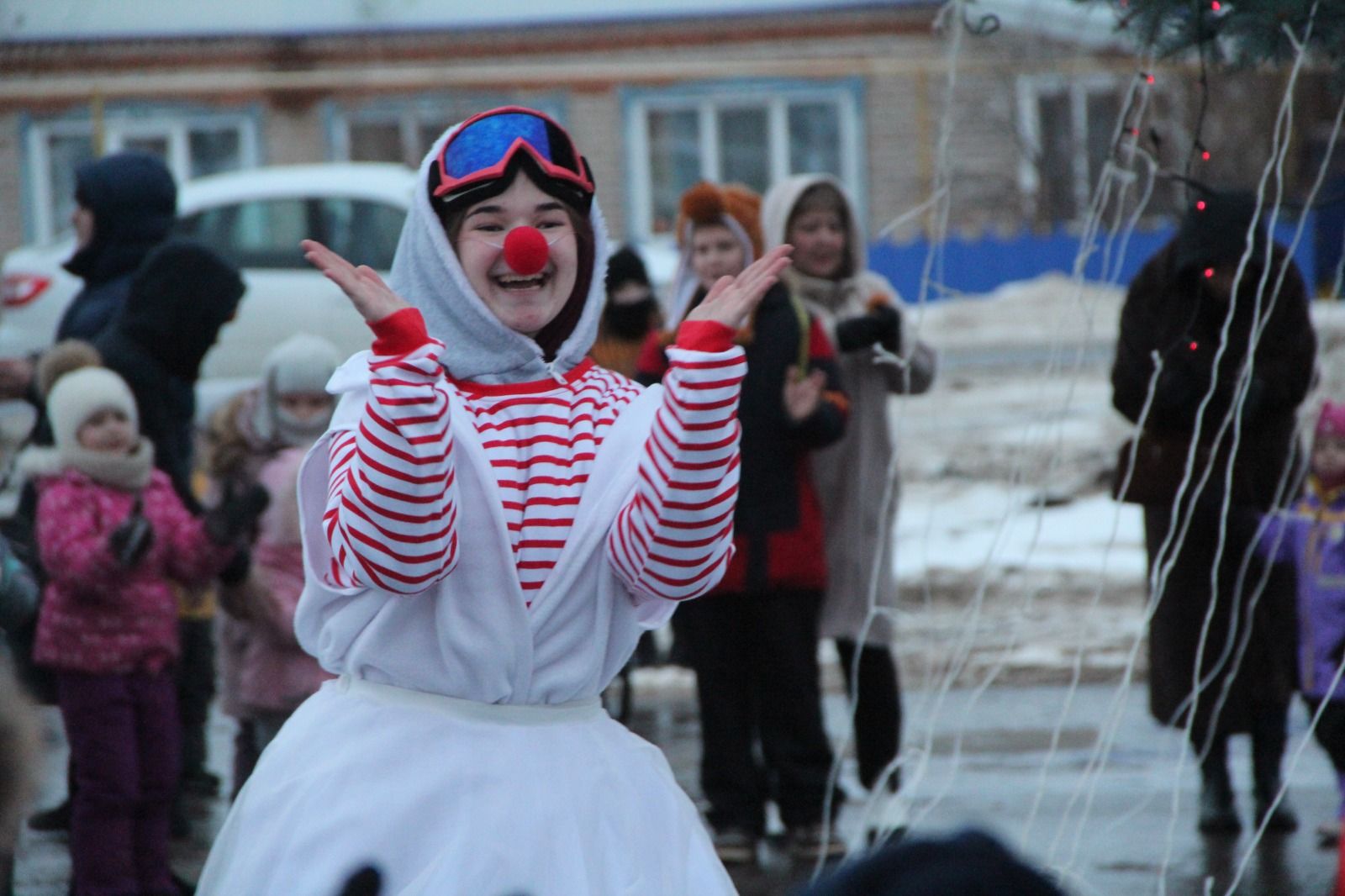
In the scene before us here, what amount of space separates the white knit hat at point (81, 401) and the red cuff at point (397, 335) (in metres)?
2.85

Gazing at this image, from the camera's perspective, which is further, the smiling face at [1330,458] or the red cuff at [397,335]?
the smiling face at [1330,458]

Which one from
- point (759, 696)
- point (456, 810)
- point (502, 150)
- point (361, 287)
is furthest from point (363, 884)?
point (759, 696)

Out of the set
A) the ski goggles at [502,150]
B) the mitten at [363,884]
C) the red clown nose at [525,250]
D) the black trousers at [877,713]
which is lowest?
the black trousers at [877,713]

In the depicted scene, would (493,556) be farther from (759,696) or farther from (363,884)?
(759,696)

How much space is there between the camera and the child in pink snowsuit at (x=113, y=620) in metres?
5.20

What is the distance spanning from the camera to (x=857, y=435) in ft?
20.4

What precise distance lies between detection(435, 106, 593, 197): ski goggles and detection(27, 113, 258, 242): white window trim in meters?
17.5

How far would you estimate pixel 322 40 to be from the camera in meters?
21.6

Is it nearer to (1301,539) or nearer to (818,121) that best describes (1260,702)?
(1301,539)

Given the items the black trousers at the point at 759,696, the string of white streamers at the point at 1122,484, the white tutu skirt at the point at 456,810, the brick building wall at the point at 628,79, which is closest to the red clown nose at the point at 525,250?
the white tutu skirt at the point at 456,810

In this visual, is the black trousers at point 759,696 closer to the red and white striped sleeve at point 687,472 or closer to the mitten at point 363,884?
the red and white striped sleeve at point 687,472

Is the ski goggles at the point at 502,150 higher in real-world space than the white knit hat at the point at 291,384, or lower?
higher

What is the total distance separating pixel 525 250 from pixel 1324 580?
358cm

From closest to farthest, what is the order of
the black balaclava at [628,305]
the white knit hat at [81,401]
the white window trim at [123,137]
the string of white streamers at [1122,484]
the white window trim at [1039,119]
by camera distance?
the string of white streamers at [1122,484]
the white knit hat at [81,401]
the black balaclava at [628,305]
the white window trim at [123,137]
the white window trim at [1039,119]
